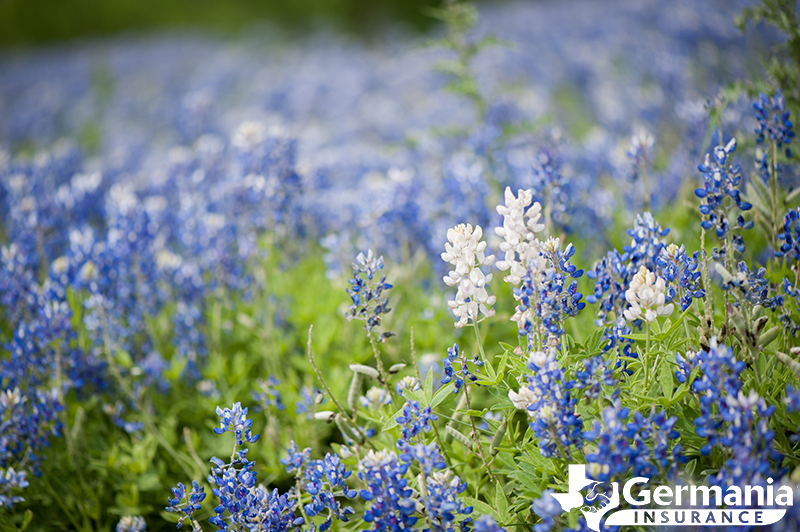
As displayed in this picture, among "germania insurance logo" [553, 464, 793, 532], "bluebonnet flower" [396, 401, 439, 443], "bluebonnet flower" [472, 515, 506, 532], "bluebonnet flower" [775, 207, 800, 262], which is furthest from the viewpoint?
"bluebonnet flower" [775, 207, 800, 262]

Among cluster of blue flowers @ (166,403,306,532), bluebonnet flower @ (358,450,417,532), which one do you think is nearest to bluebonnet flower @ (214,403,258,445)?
cluster of blue flowers @ (166,403,306,532)

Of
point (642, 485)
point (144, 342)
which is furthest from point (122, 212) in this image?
point (642, 485)

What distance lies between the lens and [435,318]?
3.14 metres

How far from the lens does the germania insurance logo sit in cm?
130

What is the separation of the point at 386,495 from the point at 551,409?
53 centimetres

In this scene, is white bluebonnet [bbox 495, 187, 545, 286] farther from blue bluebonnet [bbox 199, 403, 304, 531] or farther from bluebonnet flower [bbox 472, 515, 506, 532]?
blue bluebonnet [bbox 199, 403, 304, 531]

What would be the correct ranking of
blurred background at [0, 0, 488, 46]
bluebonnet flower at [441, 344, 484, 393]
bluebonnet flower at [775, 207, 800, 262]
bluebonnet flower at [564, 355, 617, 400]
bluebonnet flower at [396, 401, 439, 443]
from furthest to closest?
blurred background at [0, 0, 488, 46] < bluebonnet flower at [775, 207, 800, 262] < bluebonnet flower at [441, 344, 484, 393] < bluebonnet flower at [396, 401, 439, 443] < bluebonnet flower at [564, 355, 617, 400]

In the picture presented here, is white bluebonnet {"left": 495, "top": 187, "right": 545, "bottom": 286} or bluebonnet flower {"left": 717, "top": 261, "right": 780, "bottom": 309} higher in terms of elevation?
white bluebonnet {"left": 495, "top": 187, "right": 545, "bottom": 286}

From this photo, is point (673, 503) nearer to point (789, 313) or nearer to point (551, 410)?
point (551, 410)

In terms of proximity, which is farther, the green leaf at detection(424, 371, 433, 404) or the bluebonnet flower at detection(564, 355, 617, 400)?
the green leaf at detection(424, 371, 433, 404)

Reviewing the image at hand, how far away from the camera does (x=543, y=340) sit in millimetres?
1899

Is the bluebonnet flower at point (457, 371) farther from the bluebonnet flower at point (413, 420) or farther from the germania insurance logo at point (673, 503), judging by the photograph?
the germania insurance logo at point (673, 503)

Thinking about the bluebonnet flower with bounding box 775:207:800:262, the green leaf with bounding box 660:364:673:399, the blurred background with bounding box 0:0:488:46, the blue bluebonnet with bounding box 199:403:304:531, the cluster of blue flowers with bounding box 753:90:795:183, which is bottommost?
the blue bluebonnet with bounding box 199:403:304:531

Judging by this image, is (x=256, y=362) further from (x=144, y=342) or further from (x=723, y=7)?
(x=723, y=7)
